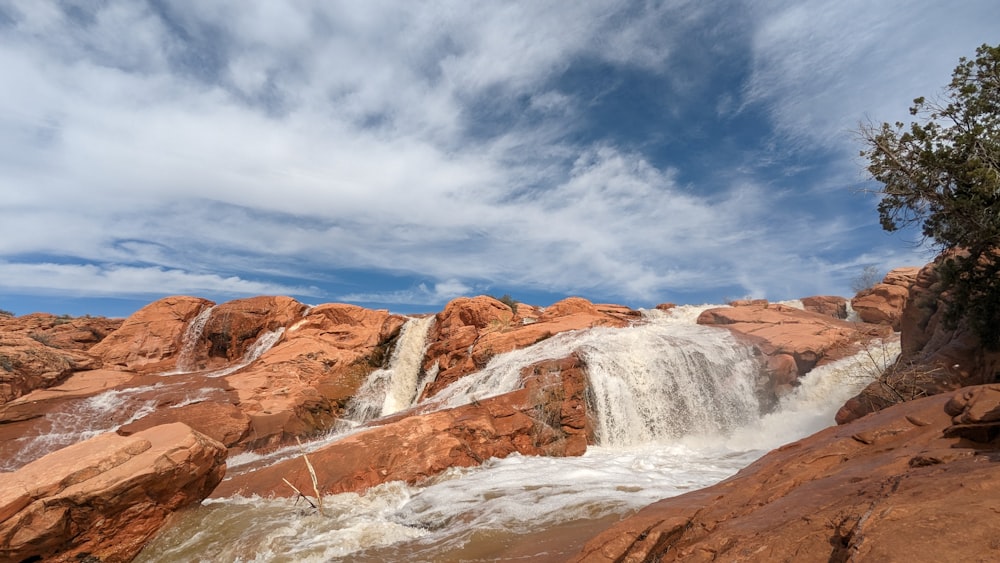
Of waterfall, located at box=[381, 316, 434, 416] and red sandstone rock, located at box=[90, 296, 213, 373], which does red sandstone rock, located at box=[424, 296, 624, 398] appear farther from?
red sandstone rock, located at box=[90, 296, 213, 373]

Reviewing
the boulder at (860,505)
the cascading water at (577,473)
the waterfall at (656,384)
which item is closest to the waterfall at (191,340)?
the cascading water at (577,473)

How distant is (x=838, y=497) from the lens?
3666 millimetres

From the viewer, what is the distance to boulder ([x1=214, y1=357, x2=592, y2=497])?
Result: 12414 millimetres

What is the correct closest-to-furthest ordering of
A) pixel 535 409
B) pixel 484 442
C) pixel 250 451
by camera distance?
→ pixel 484 442 → pixel 535 409 → pixel 250 451

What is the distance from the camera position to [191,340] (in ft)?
110

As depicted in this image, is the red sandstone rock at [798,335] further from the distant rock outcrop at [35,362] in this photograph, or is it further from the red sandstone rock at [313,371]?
the distant rock outcrop at [35,362]

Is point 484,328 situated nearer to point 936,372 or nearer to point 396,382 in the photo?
point 396,382

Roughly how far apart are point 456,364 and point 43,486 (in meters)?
17.3

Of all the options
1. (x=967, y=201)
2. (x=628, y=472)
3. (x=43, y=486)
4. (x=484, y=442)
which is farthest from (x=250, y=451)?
(x=967, y=201)

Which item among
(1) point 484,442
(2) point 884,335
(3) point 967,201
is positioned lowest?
(1) point 484,442

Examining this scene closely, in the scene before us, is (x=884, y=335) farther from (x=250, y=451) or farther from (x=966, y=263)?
(x=250, y=451)

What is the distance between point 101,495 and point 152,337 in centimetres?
2936

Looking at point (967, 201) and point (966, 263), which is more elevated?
point (967, 201)

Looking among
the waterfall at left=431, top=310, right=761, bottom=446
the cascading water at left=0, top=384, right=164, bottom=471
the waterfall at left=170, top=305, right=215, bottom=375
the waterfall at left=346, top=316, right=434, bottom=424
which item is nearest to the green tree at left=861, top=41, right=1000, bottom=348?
the waterfall at left=431, top=310, right=761, bottom=446
